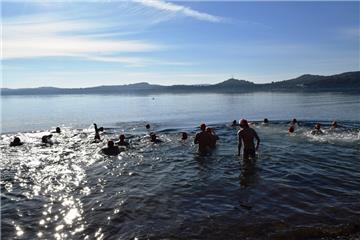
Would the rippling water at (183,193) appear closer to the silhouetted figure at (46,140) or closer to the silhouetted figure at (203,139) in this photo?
the silhouetted figure at (203,139)

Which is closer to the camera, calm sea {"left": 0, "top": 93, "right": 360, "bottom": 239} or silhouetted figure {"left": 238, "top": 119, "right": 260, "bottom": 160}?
calm sea {"left": 0, "top": 93, "right": 360, "bottom": 239}

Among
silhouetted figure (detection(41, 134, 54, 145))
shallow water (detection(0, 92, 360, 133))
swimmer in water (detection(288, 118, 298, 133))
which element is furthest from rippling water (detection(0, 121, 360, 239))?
shallow water (detection(0, 92, 360, 133))

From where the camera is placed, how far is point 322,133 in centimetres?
2633

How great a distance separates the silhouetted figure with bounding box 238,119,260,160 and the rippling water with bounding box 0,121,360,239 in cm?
56

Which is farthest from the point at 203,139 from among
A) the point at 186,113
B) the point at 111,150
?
the point at 186,113

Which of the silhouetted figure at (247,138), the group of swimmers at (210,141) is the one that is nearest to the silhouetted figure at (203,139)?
the group of swimmers at (210,141)

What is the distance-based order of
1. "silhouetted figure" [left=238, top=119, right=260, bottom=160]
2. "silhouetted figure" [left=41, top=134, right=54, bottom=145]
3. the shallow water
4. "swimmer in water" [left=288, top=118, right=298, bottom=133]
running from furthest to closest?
the shallow water
"swimmer in water" [left=288, top=118, right=298, bottom=133]
"silhouetted figure" [left=41, top=134, right=54, bottom=145]
"silhouetted figure" [left=238, top=119, right=260, bottom=160]

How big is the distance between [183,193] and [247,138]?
497 cm

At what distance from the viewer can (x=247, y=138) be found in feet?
56.1

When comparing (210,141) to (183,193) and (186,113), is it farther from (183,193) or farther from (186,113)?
(186,113)

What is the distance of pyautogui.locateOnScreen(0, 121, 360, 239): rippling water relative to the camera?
10367 millimetres

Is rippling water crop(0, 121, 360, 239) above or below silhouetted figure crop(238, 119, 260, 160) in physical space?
below

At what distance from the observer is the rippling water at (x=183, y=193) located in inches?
408

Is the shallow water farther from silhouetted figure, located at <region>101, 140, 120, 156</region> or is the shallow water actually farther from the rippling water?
the rippling water
